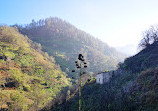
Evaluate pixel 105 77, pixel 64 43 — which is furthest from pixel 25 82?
pixel 64 43

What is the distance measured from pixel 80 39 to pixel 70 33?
14.0 metres

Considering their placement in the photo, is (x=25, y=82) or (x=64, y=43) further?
(x=64, y=43)

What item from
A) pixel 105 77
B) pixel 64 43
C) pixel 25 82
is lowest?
pixel 25 82

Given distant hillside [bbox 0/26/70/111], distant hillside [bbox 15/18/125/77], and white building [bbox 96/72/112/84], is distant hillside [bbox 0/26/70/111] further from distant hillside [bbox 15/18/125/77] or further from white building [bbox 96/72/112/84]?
distant hillside [bbox 15/18/125/77]

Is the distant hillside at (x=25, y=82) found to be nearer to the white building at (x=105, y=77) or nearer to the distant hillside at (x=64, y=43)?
the white building at (x=105, y=77)

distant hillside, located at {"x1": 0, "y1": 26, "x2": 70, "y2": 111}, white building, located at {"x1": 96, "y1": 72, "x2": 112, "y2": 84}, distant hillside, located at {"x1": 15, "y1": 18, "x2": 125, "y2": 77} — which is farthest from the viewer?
distant hillside, located at {"x1": 15, "y1": 18, "x2": 125, "y2": 77}

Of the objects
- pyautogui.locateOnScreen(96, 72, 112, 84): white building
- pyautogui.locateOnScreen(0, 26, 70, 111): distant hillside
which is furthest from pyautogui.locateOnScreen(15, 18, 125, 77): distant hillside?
pyautogui.locateOnScreen(96, 72, 112, 84): white building

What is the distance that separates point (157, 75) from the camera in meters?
13.8

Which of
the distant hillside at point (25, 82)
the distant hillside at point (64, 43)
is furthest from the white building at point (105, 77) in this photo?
the distant hillside at point (64, 43)

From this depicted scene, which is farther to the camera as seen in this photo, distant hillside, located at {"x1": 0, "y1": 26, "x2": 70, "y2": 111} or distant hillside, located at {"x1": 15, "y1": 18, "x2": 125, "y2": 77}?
distant hillside, located at {"x1": 15, "y1": 18, "x2": 125, "y2": 77}

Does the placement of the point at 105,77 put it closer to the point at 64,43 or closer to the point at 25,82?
the point at 25,82

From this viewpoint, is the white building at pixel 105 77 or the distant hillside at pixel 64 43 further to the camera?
the distant hillside at pixel 64 43

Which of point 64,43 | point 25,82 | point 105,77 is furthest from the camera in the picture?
point 64,43

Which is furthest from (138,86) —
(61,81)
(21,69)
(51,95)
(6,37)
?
(6,37)
